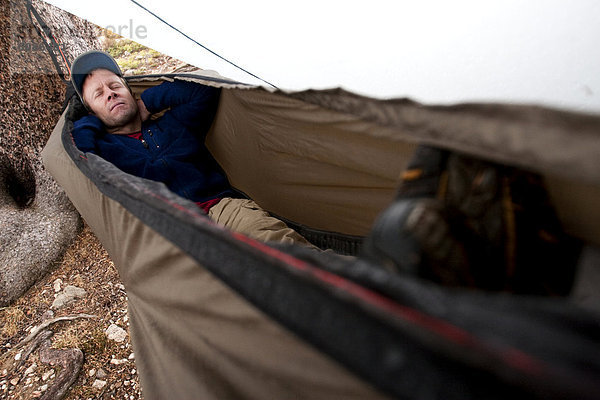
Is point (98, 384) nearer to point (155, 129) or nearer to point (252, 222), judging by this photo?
point (252, 222)

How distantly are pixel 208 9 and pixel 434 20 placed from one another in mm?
983

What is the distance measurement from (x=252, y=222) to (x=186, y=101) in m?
0.72

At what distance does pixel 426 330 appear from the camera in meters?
0.29

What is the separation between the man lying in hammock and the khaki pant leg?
0.10ft

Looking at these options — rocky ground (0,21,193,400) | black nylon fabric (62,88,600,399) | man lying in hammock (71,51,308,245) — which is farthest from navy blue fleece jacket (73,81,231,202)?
black nylon fabric (62,88,600,399)

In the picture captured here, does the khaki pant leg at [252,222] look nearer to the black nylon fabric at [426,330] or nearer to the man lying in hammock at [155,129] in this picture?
the man lying in hammock at [155,129]

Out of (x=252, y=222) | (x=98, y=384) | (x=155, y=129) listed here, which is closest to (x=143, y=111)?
(x=155, y=129)

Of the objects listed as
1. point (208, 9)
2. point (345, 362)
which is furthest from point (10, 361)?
point (208, 9)

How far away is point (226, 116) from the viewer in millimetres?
1480

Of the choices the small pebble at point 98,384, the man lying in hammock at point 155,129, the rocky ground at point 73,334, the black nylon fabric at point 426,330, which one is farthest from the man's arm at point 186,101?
the black nylon fabric at point 426,330

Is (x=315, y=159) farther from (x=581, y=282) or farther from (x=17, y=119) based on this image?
(x=17, y=119)

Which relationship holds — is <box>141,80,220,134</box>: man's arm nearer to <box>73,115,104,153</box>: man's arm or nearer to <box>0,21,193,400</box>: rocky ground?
<box>73,115,104,153</box>: man's arm

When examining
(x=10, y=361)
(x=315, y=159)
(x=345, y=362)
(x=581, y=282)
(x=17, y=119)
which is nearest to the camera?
(x=345, y=362)

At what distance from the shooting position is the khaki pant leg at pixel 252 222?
1044 mm
